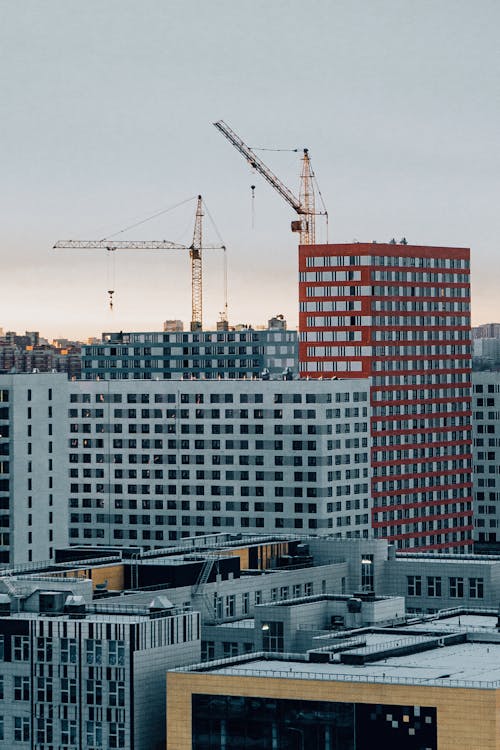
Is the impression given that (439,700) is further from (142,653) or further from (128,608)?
(128,608)

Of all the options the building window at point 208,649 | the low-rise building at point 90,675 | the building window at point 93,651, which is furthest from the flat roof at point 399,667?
the building window at point 208,649

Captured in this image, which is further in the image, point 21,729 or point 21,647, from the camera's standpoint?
point 21,729

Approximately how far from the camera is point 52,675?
159m

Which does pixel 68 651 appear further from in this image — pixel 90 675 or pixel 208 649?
pixel 208 649

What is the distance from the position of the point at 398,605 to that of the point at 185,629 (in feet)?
114

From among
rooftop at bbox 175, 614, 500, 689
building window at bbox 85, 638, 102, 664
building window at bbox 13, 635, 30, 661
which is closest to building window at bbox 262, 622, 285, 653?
rooftop at bbox 175, 614, 500, 689

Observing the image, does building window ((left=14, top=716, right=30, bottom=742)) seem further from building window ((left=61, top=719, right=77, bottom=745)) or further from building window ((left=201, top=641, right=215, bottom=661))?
building window ((left=201, top=641, right=215, bottom=661))

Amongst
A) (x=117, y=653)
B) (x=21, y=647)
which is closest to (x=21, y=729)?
(x=21, y=647)

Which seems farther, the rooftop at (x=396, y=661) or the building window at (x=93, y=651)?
the building window at (x=93, y=651)

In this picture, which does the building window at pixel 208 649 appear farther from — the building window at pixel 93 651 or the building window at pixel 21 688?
the building window at pixel 93 651

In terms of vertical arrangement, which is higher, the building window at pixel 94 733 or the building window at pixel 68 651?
the building window at pixel 68 651

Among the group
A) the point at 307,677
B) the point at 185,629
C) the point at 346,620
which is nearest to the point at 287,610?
the point at 346,620

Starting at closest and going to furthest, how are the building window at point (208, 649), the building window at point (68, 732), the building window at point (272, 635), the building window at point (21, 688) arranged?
1. the building window at point (68, 732)
2. the building window at point (21, 688)
3. the building window at point (272, 635)
4. the building window at point (208, 649)

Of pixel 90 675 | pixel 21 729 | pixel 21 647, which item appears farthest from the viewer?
pixel 21 729
